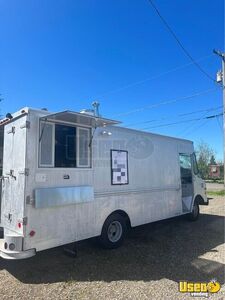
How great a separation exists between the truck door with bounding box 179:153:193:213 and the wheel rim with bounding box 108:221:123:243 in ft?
10.5

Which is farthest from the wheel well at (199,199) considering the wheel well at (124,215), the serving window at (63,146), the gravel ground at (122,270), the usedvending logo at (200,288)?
the serving window at (63,146)

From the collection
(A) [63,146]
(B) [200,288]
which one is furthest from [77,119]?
(B) [200,288]

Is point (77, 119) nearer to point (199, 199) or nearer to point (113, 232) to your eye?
point (113, 232)

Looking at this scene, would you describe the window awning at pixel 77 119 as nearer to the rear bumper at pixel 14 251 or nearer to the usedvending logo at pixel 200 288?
the rear bumper at pixel 14 251

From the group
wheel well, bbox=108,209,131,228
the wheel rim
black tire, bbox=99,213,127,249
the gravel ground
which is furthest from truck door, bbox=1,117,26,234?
wheel well, bbox=108,209,131,228

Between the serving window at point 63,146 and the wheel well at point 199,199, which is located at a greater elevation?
the serving window at point 63,146

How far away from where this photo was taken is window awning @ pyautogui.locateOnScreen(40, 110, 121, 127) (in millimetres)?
4855

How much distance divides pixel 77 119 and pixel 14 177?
163 cm

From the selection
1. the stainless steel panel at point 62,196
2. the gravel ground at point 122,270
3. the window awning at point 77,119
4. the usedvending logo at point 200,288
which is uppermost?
the window awning at point 77,119

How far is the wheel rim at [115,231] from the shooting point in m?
6.03

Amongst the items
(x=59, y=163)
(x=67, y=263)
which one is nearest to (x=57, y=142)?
(x=59, y=163)

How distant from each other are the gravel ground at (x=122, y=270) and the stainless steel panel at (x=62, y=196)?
121 centimetres

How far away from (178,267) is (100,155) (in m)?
2.77

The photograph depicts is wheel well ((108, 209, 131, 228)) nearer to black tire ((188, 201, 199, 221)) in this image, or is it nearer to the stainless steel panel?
the stainless steel panel
